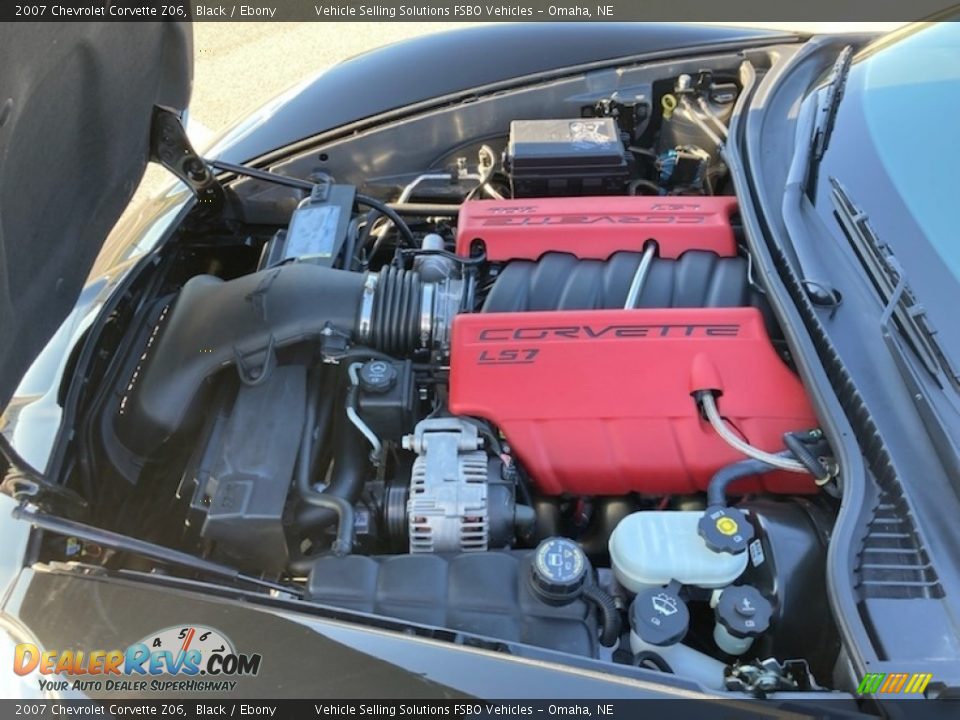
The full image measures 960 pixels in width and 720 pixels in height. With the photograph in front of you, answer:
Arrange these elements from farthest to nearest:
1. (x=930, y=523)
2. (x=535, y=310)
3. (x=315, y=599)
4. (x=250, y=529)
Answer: (x=535, y=310) < (x=250, y=529) < (x=315, y=599) < (x=930, y=523)

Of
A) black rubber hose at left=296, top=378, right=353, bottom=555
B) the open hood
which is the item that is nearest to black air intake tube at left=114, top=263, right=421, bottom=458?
black rubber hose at left=296, top=378, right=353, bottom=555

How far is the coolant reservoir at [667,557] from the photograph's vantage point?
4.17ft

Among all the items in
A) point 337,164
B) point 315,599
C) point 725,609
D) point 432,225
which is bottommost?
point 725,609

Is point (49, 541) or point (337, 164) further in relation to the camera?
point (337, 164)

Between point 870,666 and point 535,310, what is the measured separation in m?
0.97

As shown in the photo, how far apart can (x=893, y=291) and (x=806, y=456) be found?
36 centimetres

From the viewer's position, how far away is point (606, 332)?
1.57m

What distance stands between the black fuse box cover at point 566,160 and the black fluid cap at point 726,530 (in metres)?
1.07

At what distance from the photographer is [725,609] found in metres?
1.21

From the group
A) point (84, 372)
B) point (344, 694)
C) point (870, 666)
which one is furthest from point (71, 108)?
point (870, 666)

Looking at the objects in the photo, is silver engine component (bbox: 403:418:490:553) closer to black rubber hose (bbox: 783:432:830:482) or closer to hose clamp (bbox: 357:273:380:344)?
hose clamp (bbox: 357:273:380:344)

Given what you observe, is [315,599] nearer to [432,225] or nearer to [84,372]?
[84,372]

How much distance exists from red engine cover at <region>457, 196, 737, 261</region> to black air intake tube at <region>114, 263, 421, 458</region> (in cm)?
27

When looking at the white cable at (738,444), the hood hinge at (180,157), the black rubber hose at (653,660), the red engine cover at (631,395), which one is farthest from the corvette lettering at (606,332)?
the hood hinge at (180,157)
